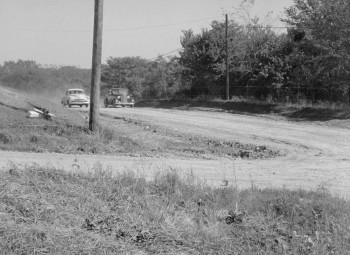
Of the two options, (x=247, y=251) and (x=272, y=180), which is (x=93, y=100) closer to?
(x=272, y=180)

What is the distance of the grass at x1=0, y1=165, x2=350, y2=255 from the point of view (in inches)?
220

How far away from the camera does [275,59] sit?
36.0m

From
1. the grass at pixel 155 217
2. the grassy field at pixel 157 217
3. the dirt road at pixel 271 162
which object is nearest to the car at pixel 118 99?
the dirt road at pixel 271 162

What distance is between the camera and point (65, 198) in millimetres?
6668

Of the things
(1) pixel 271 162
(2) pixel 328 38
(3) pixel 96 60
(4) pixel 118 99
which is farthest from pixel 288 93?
(1) pixel 271 162

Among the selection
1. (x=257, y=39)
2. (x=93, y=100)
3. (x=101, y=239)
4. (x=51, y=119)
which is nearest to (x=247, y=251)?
(x=101, y=239)

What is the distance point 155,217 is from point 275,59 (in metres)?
31.3

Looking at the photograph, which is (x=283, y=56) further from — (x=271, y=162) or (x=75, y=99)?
(x=271, y=162)

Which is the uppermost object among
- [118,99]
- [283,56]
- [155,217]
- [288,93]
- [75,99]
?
[283,56]

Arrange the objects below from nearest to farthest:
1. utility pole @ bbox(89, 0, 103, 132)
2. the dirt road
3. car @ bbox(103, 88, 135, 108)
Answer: the dirt road < utility pole @ bbox(89, 0, 103, 132) < car @ bbox(103, 88, 135, 108)

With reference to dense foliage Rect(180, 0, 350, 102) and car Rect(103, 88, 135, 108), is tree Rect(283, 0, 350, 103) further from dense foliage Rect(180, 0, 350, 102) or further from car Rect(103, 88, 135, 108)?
car Rect(103, 88, 135, 108)

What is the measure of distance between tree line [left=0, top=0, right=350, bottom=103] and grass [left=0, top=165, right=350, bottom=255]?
21.2m

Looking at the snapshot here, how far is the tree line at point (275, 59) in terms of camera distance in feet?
89.8

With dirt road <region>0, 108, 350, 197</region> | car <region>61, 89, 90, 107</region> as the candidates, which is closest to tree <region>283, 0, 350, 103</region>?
dirt road <region>0, 108, 350, 197</region>
